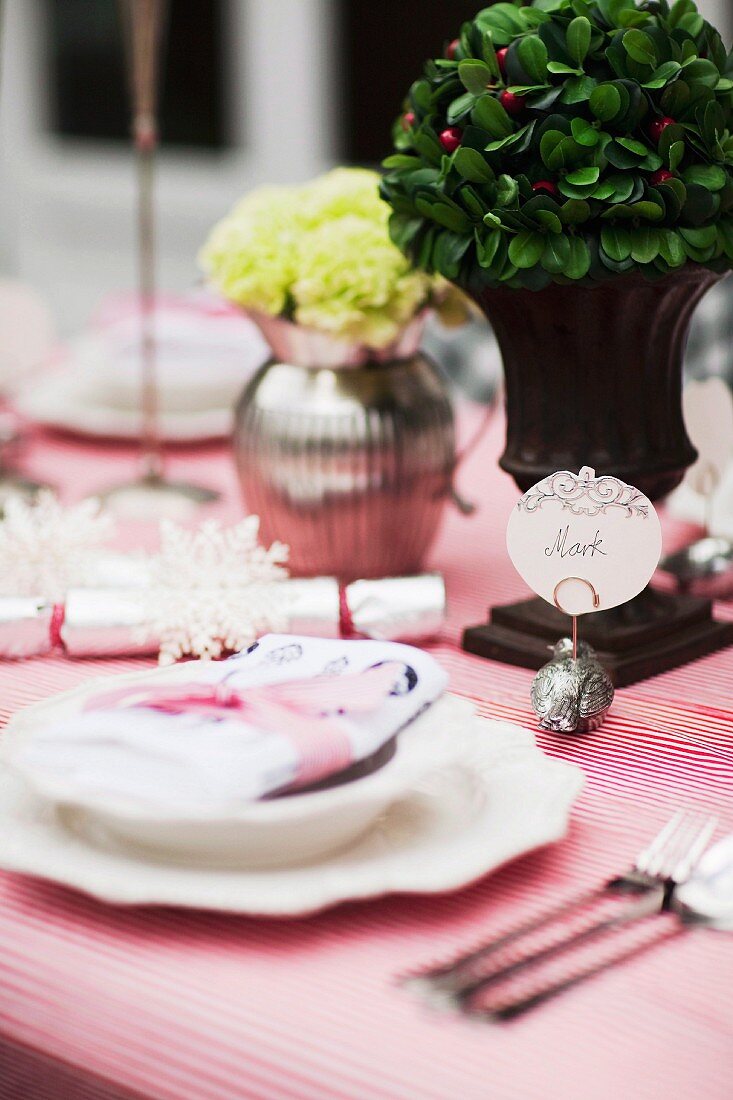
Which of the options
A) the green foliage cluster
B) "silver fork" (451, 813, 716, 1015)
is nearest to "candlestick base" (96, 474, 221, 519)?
the green foliage cluster

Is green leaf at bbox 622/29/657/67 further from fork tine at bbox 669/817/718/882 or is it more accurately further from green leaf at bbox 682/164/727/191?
fork tine at bbox 669/817/718/882

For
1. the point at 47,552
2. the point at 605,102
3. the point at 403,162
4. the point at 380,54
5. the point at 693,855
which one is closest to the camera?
the point at 693,855

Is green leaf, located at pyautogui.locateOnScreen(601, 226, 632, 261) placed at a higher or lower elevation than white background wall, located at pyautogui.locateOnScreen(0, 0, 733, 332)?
lower

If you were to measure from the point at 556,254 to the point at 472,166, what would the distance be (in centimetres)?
8

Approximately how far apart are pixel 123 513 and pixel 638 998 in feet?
3.14

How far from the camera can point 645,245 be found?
896mm

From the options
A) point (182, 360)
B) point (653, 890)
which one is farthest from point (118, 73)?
point (653, 890)

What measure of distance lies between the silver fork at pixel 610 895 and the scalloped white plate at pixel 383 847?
0.03 metres

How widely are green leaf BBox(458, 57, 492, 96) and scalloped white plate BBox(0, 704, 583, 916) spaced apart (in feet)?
1.47

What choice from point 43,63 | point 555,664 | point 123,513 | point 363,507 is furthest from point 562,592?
point 43,63

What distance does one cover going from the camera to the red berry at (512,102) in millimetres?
898

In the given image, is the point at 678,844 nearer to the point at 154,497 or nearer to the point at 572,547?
the point at 572,547

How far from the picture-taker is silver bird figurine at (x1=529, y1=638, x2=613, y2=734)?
2.93 feet

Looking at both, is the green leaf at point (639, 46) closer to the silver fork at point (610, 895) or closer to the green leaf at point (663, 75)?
the green leaf at point (663, 75)
